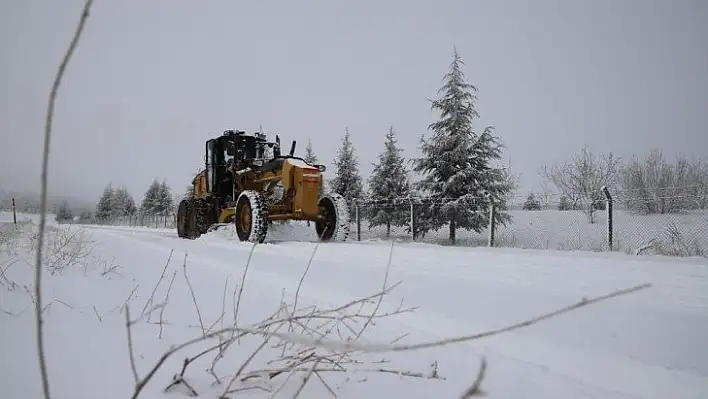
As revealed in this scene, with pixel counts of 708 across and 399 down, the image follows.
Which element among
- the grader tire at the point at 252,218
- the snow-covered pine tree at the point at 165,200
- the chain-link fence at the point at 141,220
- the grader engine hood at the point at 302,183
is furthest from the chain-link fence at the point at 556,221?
the snow-covered pine tree at the point at 165,200

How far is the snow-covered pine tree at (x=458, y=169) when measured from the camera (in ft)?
50.0

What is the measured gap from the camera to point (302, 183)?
8391mm

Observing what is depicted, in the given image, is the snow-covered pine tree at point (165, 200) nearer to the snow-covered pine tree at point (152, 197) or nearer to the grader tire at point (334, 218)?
the snow-covered pine tree at point (152, 197)

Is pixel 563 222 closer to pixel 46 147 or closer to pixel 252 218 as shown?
pixel 252 218

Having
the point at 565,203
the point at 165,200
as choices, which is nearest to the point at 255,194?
the point at 565,203

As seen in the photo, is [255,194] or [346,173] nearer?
[255,194]

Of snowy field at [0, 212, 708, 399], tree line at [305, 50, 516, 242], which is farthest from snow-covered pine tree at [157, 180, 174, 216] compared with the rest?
snowy field at [0, 212, 708, 399]

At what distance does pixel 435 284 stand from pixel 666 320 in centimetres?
156

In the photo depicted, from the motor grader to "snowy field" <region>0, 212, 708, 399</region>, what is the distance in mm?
4779

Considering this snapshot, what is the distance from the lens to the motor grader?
844 centimetres

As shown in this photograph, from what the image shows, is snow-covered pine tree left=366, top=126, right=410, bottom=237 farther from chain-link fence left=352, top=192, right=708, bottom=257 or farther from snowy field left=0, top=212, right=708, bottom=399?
snowy field left=0, top=212, right=708, bottom=399

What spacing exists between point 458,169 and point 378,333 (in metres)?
14.7

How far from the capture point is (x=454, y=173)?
1614 centimetres

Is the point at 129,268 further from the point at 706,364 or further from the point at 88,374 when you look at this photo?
the point at 706,364
